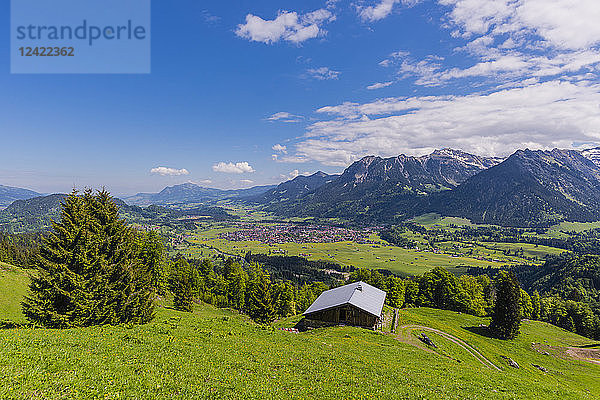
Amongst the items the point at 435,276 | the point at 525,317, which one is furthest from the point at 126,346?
the point at 525,317

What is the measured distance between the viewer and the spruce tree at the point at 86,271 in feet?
79.5

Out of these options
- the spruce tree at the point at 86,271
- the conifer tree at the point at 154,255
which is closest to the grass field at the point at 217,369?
the spruce tree at the point at 86,271

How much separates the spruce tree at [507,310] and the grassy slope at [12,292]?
262 feet

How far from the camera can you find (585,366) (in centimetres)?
4662

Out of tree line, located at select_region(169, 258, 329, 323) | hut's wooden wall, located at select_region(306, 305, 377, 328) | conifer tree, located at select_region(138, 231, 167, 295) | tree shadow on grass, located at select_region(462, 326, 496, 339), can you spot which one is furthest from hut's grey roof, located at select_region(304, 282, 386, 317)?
conifer tree, located at select_region(138, 231, 167, 295)

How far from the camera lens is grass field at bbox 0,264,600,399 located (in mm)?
13071

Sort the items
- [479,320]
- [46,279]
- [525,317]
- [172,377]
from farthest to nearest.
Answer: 1. [525,317]
2. [479,320]
3. [46,279]
4. [172,377]

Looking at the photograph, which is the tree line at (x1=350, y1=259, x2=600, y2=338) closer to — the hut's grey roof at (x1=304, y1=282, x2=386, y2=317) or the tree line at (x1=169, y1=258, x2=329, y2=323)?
the hut's grey roof at (x1=304, y1=282, x2=386, y2=317)

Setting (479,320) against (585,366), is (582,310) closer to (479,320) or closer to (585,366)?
(479,320)

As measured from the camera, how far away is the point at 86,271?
25422 millimetres

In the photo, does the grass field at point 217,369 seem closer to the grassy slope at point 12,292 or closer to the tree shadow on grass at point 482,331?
the grassy slope at point 12,292

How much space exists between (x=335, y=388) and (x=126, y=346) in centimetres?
1461

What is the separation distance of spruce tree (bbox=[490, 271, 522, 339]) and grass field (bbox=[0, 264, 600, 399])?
117 ft

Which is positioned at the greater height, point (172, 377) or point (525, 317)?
point (172, 377)
